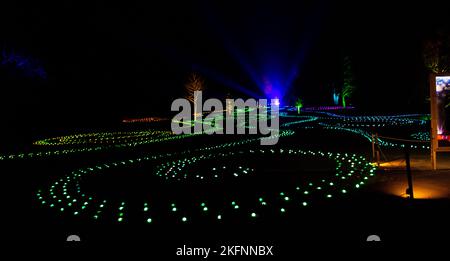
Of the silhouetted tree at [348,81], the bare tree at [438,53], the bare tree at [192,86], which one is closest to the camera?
the bare tree at [438,53]

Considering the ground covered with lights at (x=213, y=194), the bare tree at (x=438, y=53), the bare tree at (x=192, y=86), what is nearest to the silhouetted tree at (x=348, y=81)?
the bare tree at (x=192, y=86)

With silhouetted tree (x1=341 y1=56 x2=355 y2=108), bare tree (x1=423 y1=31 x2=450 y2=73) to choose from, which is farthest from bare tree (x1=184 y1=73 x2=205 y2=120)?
bare tree (x1=423 y1=31 x2=450 y2=73)

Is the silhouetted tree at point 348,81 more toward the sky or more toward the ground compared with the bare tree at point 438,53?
more toward the sky

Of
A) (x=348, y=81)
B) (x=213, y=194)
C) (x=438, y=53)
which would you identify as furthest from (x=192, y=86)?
(x=213, y=194)

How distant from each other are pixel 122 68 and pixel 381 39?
23.2 metres

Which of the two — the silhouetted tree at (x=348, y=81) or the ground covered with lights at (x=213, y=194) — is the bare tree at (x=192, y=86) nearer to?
the silhouetted tree at (x=348, y=81)

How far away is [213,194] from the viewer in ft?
21.0

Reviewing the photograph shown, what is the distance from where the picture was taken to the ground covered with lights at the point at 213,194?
4.77m

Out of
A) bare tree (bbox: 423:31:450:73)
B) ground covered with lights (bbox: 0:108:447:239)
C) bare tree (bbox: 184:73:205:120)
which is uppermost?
bare tree (bbox: 184:73:205:120)

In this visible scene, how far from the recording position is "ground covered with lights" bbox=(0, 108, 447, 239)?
4770 mm

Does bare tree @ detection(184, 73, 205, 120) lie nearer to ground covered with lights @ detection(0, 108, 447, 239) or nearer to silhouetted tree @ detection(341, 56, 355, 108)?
silhouetted tree @ detection(341, 56, 355, 108)

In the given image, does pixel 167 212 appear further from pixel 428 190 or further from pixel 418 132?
pixel 418 132

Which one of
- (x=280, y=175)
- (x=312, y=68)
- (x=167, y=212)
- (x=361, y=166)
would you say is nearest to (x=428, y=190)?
(x=361, y=166)

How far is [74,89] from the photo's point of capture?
27.1 m
